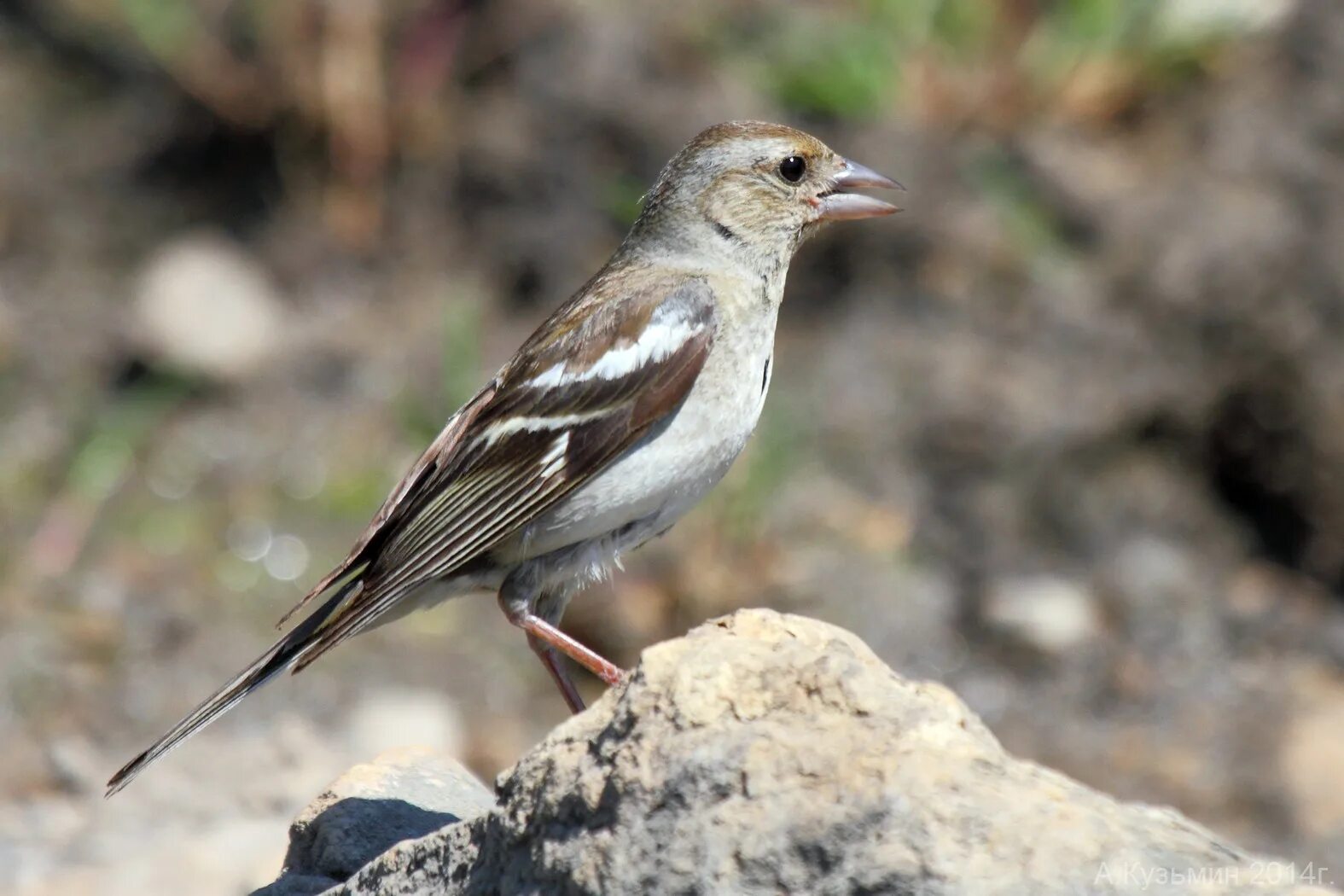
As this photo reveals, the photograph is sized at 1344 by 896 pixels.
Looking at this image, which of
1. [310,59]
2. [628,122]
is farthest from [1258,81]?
[310,59]

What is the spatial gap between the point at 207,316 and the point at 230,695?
4574 millimetres

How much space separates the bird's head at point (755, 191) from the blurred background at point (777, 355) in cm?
231

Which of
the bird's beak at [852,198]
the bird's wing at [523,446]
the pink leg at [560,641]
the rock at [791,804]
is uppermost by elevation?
the bird's beak at [852,198]

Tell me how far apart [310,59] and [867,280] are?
3.04 metres

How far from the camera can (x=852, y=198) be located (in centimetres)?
530

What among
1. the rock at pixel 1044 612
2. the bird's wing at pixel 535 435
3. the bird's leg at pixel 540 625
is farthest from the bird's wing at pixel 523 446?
the rock at pixel 1044 612

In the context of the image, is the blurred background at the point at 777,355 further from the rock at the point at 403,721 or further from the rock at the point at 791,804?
the rock at the point at 791,804

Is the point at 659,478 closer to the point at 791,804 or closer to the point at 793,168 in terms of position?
the point at 793,168

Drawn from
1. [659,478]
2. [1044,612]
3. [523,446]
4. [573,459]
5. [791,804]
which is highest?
[1044,612]

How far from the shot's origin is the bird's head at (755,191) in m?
5.16

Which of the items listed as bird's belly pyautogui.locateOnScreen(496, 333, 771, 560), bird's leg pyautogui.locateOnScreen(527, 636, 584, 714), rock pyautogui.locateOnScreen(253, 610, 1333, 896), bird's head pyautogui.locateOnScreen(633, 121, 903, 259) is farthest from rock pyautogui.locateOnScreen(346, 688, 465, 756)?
rock pyautogui.locateOnScreen(253, 610, 1333, 896)

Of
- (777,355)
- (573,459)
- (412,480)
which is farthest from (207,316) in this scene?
(573,459)

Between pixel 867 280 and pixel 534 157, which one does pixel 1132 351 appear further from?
pixel 534 157

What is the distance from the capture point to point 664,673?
3.37 meters
